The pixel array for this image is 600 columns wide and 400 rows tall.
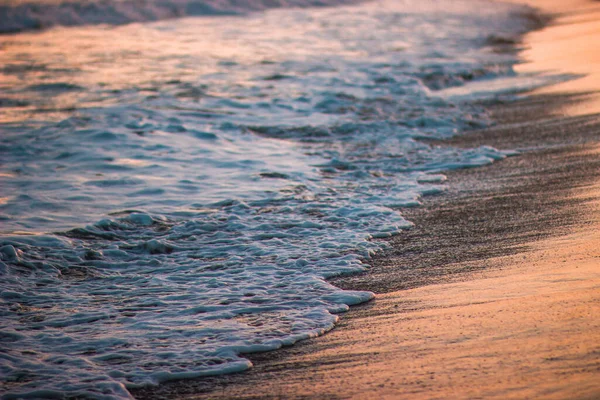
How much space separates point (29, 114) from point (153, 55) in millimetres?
5407

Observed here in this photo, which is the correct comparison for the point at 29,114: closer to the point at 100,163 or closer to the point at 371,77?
the point at 100,163

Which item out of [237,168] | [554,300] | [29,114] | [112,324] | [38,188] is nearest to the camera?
[554,300]

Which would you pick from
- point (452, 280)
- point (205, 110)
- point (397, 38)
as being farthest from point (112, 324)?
point (397, 38)

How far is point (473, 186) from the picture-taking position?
221 inches

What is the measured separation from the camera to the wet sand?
2.62 metres

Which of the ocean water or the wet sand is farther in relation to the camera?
the ocean water

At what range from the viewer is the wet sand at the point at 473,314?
2617 mm

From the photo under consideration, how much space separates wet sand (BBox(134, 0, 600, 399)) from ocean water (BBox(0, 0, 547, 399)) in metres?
0.17

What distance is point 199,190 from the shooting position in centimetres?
597

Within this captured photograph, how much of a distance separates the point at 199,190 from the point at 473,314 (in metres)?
3.33

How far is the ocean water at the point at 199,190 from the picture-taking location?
3.36 m

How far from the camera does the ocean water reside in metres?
3.36

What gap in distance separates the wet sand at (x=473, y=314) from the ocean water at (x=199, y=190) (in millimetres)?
173

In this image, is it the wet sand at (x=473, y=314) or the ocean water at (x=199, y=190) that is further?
the ocean water at (x=199, y=190)
